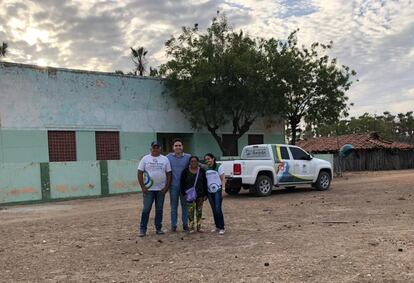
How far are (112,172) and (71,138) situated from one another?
10.3ft

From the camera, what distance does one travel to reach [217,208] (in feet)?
29.2

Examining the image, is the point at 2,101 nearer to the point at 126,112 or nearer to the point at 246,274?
the point at 126,112

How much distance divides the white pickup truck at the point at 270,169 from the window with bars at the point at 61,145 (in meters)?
7.92

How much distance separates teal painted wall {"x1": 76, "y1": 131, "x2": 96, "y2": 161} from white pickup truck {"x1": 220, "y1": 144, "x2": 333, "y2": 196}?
7.64 meters

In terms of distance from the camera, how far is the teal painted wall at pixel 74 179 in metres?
17.9

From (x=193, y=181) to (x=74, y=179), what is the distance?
35.1 ft

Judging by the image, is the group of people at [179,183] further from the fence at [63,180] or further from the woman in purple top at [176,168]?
the fence at [63,180]

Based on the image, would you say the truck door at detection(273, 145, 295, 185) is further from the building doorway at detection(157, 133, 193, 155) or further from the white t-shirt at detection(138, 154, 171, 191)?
the building doorway at detection(157, 133, 193, 155)

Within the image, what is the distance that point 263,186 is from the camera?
1641 cm

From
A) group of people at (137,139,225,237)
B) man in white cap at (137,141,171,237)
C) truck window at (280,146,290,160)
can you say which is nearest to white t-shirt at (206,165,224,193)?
group of people at (137,139,225,237)

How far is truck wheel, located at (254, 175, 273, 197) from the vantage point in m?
16.2

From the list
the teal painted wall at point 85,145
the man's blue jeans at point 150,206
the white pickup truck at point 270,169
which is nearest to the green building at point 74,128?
the teal painted wall at point 85,145

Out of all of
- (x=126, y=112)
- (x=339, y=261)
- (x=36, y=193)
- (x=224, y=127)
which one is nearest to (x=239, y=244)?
(x=339, y=261)

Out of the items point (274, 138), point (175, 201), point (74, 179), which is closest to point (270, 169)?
point (74, 179)
